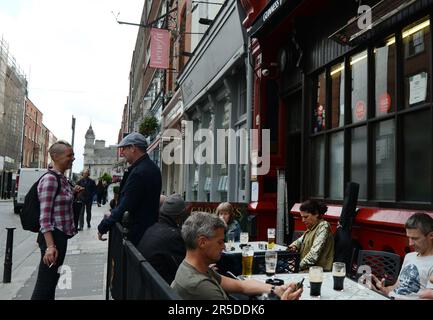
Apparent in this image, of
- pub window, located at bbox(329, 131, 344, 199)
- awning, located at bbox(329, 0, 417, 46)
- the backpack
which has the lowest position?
the backpack

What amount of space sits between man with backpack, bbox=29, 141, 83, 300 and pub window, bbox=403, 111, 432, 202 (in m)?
3.76

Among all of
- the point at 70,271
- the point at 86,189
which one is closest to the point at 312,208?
the point at 70,271

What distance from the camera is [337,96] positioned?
268 inches

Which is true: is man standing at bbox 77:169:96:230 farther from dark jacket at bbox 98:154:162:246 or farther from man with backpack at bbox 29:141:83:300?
dark jacket at bbox 98:154:162:246

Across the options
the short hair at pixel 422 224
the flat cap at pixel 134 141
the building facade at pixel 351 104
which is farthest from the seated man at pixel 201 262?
the building facade at pixel 351 104

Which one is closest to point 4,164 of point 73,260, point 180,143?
point 180,143

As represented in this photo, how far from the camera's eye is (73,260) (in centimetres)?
864

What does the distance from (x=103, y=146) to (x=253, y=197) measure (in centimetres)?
14010

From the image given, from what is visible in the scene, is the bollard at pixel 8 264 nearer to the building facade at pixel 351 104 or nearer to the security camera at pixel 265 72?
the building facade at pixel 351 104

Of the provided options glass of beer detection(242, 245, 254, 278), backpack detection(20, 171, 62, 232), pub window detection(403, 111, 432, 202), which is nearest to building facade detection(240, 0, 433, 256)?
pub window detection(403, 111, 432, 202)

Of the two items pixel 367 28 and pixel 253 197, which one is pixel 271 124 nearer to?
pixel 253 197

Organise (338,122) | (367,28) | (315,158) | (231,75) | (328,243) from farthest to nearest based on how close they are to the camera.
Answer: (231,75)
(315,158)
(338,122)
(367,28)
(328,243)

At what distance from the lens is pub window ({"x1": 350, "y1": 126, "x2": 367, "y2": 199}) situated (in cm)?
594

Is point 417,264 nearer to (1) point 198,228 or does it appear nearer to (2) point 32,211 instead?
(1) point 198,228
